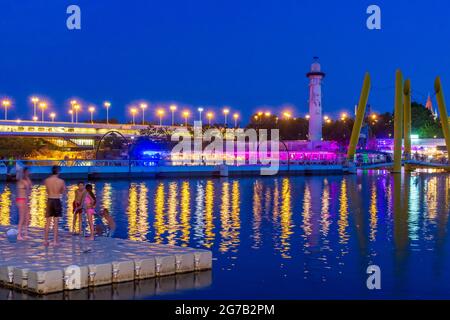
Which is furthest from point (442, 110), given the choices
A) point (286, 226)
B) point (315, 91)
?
point (286, 226)

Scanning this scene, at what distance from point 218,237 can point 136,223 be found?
14.9ft

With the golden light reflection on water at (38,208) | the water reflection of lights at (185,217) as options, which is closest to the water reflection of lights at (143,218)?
the water reflection of lights at (185,217)

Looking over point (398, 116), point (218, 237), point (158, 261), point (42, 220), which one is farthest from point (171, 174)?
point (158, 261)

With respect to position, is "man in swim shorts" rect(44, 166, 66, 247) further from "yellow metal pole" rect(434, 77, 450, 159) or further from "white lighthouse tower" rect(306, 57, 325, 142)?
"white lighthouse tower" rect(306, 57, 325, 142)

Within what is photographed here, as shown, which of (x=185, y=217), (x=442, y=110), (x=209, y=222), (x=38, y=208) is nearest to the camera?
(x=209, y=222)

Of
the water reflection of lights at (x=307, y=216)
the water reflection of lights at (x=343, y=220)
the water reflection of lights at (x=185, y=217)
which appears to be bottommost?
the water reflection of lights at (x=343, y=220)

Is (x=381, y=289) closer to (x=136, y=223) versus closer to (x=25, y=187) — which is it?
(x=25, y=187)

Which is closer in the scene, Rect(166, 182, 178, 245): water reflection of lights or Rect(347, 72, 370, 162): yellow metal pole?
Rect(166, 182, 178, 245): water reflection of lights

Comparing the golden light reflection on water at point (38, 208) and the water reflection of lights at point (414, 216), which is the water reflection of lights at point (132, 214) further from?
the water reflection of lights at point (414, 216)

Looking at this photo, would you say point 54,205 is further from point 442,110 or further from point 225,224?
point 442,110

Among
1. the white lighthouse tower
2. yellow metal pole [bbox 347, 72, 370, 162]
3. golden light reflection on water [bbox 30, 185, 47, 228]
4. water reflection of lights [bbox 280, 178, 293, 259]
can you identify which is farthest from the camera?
the white lighthouse tower

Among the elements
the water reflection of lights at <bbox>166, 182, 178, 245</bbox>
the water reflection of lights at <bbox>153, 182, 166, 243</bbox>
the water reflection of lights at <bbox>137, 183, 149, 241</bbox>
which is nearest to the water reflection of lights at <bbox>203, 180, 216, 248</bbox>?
the water reflection of lights at <bbox>166, 182, 178, 245</bbox>

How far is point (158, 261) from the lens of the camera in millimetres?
13758
